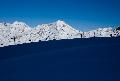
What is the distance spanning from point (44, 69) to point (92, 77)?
51.2 feet

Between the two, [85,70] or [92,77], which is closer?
[92,77]

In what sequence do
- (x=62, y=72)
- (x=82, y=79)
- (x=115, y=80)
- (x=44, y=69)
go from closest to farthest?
(x=115, y=80) < (x=82, y=79) < (x=62, y=72) < (x=44, y=69)

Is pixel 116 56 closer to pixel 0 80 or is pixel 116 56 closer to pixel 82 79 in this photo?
pixel 82 79

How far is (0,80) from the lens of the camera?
157 ft

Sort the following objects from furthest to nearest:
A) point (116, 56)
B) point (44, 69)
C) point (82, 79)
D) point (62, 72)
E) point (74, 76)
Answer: point (116, 56), point (44, 69), point (62, 72), point (74, 76), point (82, 79)

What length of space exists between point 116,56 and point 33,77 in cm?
2749

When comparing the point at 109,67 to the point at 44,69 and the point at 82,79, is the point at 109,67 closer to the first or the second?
the point at 82,79

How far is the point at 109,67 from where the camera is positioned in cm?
5316

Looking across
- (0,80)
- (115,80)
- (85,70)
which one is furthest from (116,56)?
(0,80)

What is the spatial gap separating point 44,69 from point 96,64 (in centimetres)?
1277

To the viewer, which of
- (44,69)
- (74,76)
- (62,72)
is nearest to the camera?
(74,76)

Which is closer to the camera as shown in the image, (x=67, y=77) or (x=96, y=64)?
(x=67, y=77)

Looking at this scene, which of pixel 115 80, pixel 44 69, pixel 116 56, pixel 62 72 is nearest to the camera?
pixel 115 80

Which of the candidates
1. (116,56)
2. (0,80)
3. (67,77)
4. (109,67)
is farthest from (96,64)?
(0,80)
